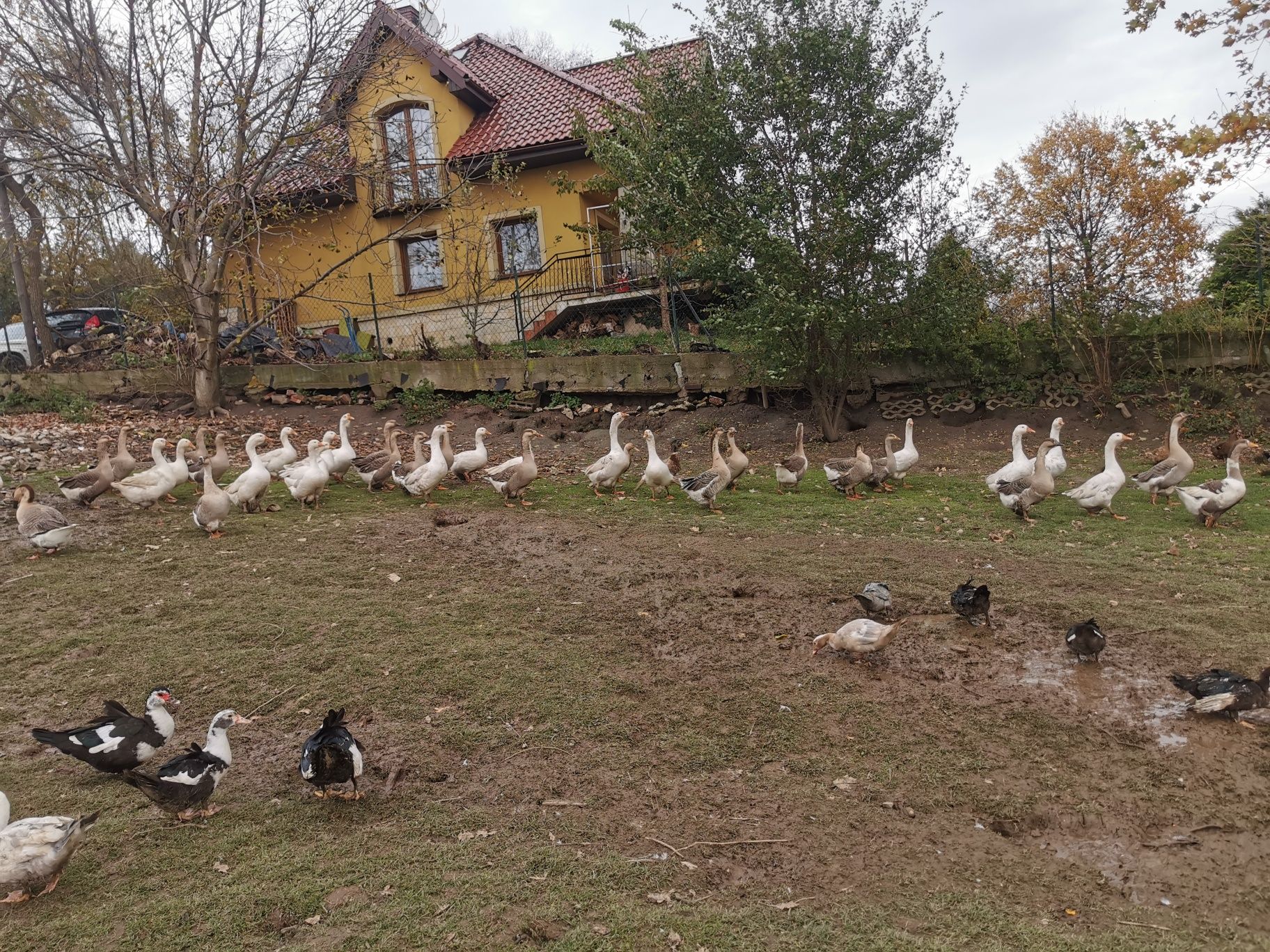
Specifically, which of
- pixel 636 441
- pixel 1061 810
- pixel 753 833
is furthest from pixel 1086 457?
pixel 753 833

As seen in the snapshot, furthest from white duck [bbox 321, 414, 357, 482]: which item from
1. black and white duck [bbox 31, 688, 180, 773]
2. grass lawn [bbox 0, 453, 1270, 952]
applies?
black and white duck [bbox 31, 688, 180, 773]

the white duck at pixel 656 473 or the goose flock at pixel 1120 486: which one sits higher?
the white duck at pixel 656 473

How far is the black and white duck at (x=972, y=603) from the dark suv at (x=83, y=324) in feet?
67.2

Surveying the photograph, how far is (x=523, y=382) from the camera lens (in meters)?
17.4

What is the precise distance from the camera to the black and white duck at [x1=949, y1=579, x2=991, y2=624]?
686cm

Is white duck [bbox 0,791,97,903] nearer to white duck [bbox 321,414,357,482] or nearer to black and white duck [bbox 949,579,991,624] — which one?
black and white duck [bbox 949,579,991,624]

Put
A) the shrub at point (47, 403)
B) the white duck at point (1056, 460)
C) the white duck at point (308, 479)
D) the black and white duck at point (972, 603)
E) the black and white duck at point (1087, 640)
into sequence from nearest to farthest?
the black and white duck at point (1087, 640) < the black and white duck at point (972, 603) < the white duck at point (308, 479) < the white duck at point (1056, 460) < the shrub at point (47, 403)

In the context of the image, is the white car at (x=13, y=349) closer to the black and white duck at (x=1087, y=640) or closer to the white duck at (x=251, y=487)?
the white duck at (x=251, y=487)

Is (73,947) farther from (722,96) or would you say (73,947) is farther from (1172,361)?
(1172,361)

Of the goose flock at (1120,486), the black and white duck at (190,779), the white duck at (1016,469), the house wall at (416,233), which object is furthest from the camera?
the house wall at (416,233)

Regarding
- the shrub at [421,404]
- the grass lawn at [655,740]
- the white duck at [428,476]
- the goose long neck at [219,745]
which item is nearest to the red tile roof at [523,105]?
the shrub at [421,404]

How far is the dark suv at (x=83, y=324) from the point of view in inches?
873

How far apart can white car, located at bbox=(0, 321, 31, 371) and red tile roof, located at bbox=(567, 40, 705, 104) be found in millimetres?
16512

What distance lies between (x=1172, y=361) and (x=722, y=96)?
8798 mm
